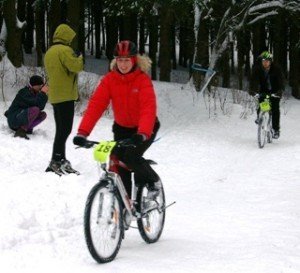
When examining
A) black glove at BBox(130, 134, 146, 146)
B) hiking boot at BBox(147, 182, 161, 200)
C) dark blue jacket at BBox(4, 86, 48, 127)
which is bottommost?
hiking boot at BBox(147, 182, 161, 200)

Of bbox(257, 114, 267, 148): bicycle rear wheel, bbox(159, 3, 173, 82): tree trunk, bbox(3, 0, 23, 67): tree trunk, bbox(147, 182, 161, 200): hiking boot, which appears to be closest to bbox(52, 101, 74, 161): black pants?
bbox(147, 182, 161, 200): hiking boot

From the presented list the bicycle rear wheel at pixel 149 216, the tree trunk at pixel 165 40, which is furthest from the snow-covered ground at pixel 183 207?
the tree trunk at pixel 165 40

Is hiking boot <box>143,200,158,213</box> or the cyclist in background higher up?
the cyclist in background

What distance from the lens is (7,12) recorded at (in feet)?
48.9

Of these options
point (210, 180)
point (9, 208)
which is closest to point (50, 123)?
point (210, 180)

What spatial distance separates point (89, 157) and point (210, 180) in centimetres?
213

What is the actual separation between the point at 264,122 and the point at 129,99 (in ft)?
25.7

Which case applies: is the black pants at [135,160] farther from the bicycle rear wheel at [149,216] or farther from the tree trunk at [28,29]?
the tree trunk at [28,29]

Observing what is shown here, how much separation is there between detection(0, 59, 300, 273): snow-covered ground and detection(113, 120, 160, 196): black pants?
2.05 feet

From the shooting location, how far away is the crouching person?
952cm

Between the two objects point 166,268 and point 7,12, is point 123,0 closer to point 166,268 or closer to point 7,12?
point 7,12

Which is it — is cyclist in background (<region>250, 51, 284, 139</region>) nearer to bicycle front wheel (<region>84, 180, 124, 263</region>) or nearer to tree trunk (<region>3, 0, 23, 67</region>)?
tree trunk (<region>3, 0, 23, 67</region>)

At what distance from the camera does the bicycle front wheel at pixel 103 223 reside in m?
4.43

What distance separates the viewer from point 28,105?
9.65 meters
